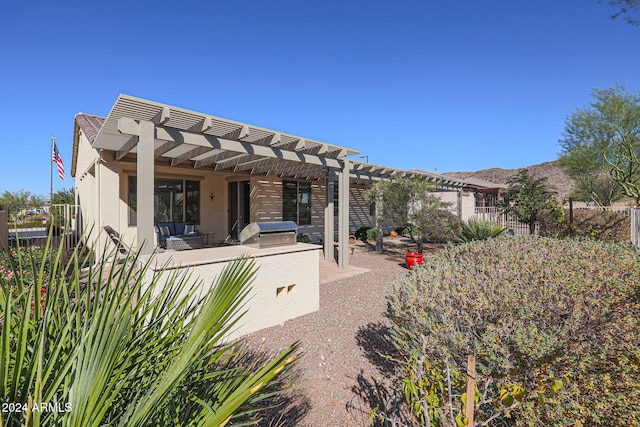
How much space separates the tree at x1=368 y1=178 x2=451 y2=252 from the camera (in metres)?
9.66

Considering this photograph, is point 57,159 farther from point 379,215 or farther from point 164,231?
point 379,215

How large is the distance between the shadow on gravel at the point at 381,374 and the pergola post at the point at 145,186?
3627 millimetres

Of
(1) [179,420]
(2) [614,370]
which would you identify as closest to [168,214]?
(1) [179,420]

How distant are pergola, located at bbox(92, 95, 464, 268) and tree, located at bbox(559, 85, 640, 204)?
1426 centimetres

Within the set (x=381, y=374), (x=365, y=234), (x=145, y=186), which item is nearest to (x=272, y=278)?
(x=381, y=374)

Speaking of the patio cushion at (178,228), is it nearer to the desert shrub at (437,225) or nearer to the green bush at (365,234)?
the green bush at (365,234)

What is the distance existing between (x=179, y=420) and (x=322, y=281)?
19.9 feet

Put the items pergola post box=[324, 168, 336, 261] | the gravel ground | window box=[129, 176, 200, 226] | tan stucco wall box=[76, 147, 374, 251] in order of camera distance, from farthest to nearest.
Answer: window box=[129, 176, 200, 226] → pergola post box=[324, 168, 336, 261] → tan stucco wall box=[76, 147, 374, 251] → the gravel ground

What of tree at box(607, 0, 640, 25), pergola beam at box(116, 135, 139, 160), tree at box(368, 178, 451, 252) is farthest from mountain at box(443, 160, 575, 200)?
pergola beam at box(116, 135, 139, 160)

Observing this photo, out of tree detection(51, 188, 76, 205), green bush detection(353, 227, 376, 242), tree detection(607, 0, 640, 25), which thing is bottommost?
green bush detection(353, 227, 376, 242)

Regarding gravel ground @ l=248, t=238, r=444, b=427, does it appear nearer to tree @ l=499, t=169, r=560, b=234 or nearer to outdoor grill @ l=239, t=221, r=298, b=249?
outdoor grill @ l=239, t=221, r=298, b=249

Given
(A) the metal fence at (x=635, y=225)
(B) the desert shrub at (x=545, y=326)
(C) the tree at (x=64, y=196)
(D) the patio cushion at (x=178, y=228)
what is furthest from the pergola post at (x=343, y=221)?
(C) the tree at (x=64, y=196)

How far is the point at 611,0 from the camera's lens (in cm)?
593

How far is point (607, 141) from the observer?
55.0 ft
